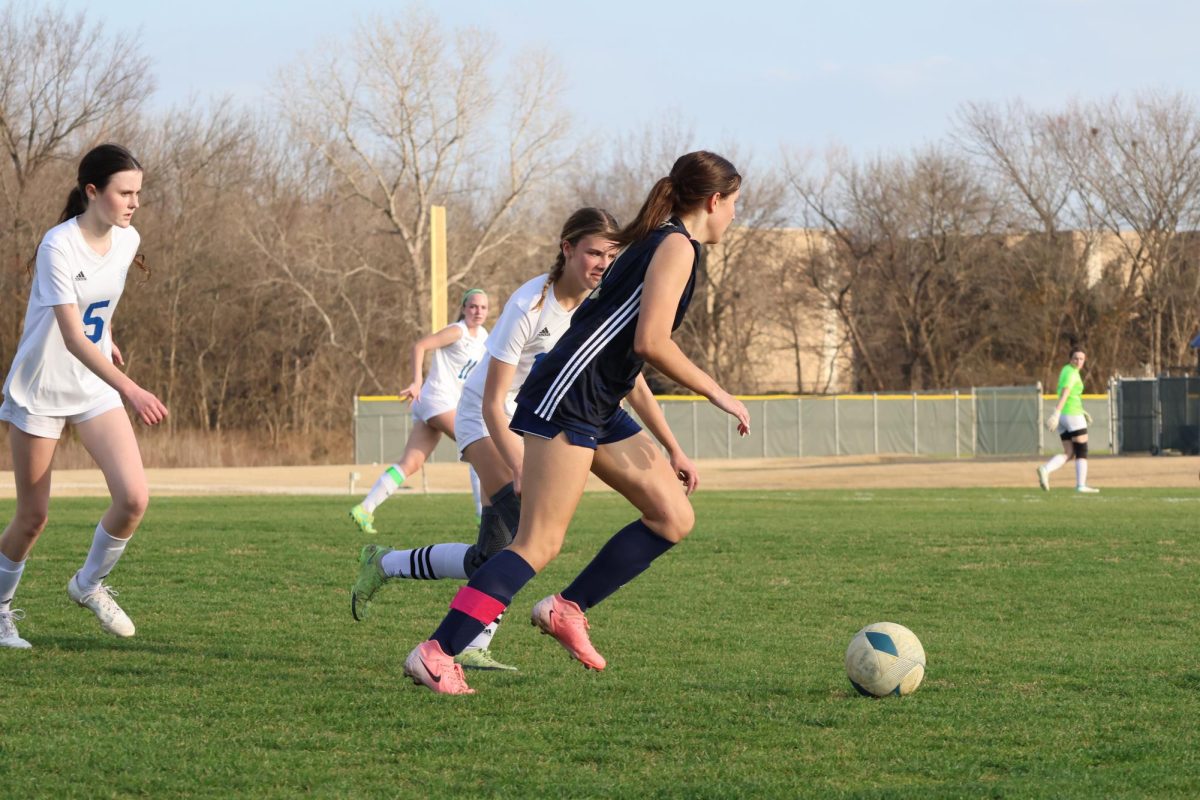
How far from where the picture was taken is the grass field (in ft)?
13.1

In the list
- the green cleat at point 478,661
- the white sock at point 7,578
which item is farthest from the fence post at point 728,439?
the green cleat at point 478,661

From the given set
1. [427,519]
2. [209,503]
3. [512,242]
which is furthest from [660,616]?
[512,242]

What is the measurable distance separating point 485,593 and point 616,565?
0.66m

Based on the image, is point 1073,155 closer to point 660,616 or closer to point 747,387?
point 747,387

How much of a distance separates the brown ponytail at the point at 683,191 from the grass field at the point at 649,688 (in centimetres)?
166

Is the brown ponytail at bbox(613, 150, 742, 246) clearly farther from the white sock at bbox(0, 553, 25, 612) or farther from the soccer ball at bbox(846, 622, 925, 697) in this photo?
the white sock at bbox(0, 553, 25, 612)

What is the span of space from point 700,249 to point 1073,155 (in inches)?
2087

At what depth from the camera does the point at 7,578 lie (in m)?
6.45

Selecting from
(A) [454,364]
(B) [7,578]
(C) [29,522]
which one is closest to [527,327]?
(C) [29,522]

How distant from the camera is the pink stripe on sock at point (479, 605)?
506 cm

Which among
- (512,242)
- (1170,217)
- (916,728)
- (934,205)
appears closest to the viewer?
(916,728)

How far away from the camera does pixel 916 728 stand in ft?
15.3

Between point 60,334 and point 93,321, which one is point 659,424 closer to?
point 93,321

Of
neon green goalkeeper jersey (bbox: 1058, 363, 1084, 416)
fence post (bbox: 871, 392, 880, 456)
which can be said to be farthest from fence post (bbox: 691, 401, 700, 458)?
neon green goalkeeper jersey (bbox: 1058, 363, 1084, 416)
